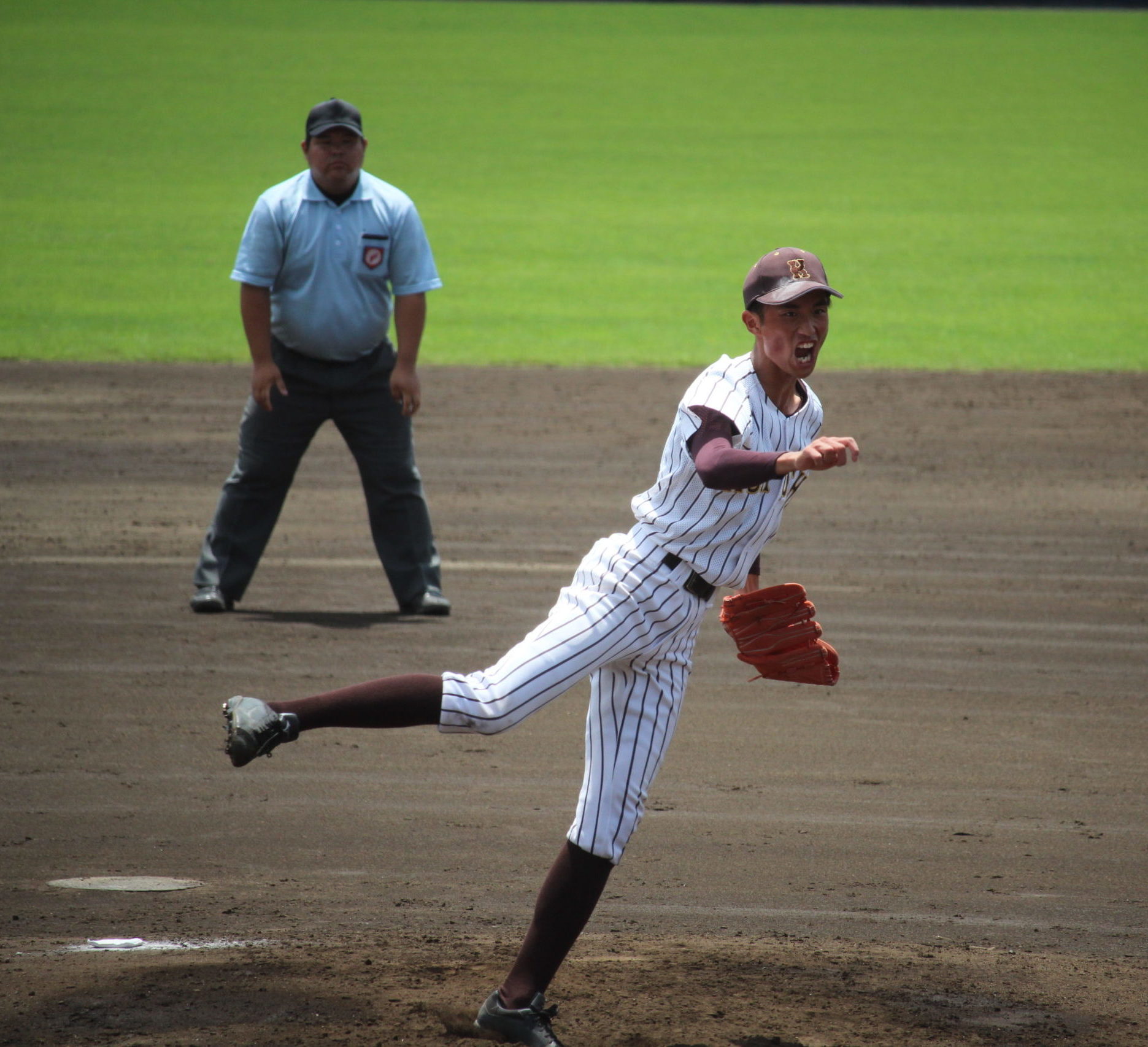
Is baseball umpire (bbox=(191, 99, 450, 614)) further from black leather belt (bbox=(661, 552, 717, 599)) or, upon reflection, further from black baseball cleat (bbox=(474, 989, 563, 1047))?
black baseball cleat (bbox=(474, 989, 563, 1047))

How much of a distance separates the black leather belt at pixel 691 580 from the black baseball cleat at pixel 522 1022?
960 mm

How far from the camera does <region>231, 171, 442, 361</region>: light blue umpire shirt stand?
24.6 feet

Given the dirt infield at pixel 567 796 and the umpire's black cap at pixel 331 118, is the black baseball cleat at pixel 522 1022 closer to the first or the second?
the dirt infield at pixel 567 796

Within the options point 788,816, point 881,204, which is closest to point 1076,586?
point 788,816

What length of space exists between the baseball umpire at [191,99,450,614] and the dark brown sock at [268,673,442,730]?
4.02 m

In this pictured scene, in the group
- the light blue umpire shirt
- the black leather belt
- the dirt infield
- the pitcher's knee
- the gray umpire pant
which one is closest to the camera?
the pitcher's knee

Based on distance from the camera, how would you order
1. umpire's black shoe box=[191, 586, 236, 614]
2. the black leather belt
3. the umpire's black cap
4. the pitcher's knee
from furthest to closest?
umpire's black shoe box=[191, 586, 236, 614] < the umpire's black cap < the black leather belt < the pitcher's knee

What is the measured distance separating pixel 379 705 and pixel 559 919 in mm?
626

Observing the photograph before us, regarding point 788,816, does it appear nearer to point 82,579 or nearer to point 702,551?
point 702,551

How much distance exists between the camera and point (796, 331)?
3.71 m

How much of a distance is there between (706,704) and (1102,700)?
63.0 inches

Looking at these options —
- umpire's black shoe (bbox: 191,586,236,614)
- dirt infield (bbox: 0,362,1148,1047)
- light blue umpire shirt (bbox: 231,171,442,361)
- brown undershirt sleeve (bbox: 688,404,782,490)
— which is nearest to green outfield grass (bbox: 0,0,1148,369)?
dirt infield (bbox: 0,362,1148,1047)

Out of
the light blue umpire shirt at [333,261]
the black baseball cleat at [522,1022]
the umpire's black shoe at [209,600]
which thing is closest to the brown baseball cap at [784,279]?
the black baseball cleat at [522,1022]

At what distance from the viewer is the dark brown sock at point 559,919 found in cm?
374
